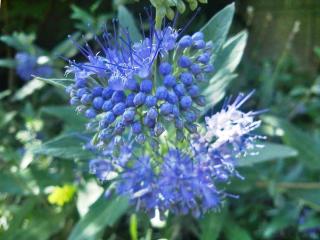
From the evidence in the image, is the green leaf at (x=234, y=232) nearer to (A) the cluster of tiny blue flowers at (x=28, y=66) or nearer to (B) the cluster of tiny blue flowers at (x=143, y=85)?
(B) the cluster of tiny blue flowers at (x=143, y=85)

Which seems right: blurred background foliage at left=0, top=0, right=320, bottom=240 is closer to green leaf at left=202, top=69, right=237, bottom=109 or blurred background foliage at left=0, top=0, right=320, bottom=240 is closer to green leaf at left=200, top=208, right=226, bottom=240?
green leaf at left=200, top=208, right=226, bottom=240

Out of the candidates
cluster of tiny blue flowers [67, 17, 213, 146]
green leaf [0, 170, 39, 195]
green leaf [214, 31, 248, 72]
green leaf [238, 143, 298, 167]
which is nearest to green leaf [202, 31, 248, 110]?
green leaf [214, 31, 248, 72]

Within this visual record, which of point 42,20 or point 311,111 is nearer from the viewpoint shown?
point 311,111

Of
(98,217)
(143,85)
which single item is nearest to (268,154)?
(98,217)

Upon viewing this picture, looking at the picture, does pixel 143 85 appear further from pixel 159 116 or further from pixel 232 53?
pixel 232 53

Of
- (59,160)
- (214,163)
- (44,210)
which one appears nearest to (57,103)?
(59,160)

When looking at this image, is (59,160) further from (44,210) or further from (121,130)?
(121,130)
